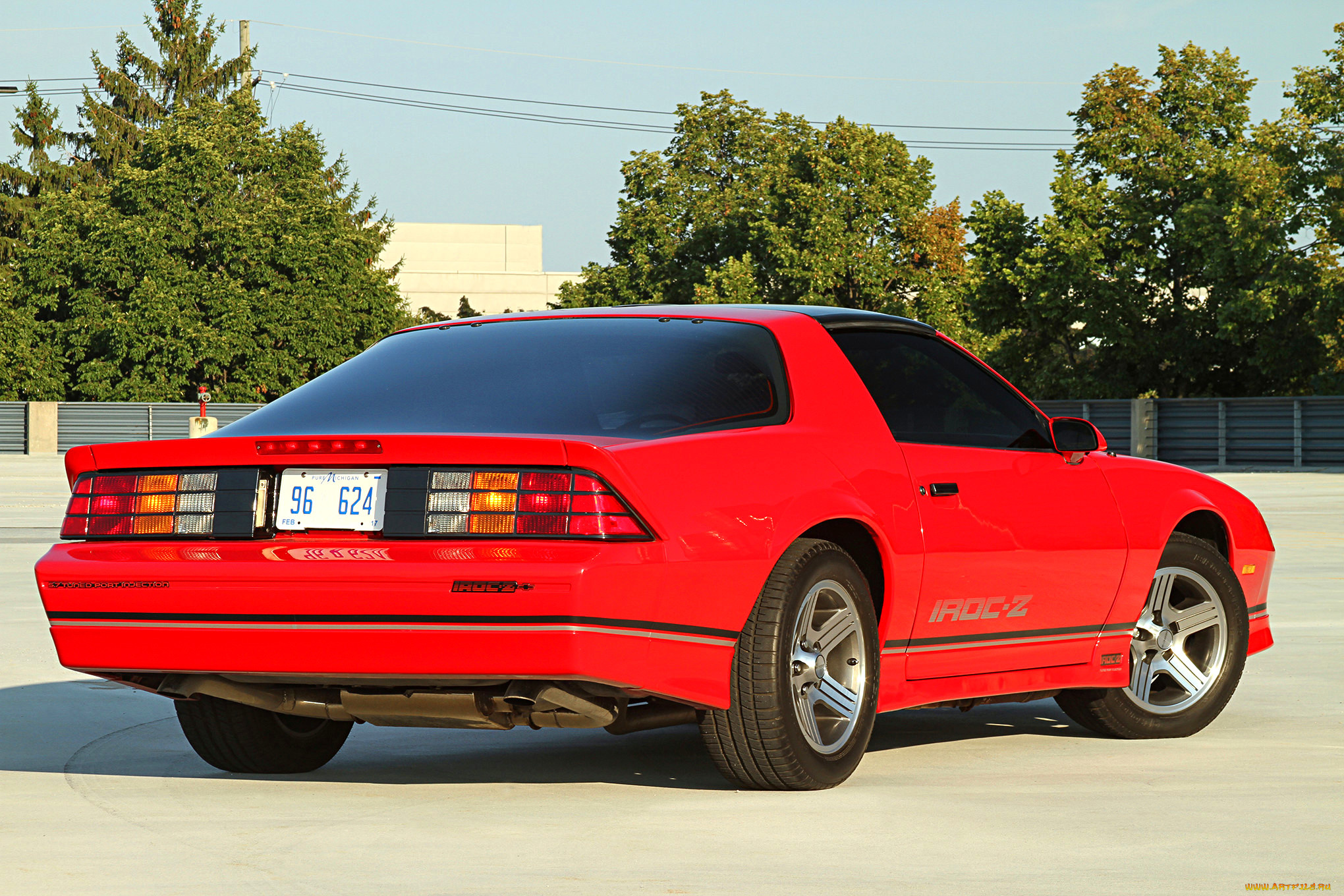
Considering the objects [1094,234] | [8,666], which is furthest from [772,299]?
[8,666]

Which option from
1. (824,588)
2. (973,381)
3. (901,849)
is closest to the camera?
(901,849)

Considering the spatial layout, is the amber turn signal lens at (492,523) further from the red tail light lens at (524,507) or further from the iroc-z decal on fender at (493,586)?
the iroc-z decal on fender at (493,586)

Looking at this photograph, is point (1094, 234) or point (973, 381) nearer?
point (973, 381)

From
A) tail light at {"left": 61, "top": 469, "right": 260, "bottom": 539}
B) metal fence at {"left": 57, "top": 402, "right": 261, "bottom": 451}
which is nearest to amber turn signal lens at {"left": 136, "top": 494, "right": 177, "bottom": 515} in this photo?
tail light at {"left": 61, "top": 469, "right": 260, "bottom": 539}

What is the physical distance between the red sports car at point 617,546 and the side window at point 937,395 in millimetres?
13

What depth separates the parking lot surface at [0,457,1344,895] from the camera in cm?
434

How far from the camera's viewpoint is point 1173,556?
6.87m

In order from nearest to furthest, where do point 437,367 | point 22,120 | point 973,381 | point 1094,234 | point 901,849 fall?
point 901,849 → point 437,367 → point 973,381 → point 1094,234 → point 22,120

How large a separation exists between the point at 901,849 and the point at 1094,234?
168ft

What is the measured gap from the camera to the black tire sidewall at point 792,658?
5.20 m

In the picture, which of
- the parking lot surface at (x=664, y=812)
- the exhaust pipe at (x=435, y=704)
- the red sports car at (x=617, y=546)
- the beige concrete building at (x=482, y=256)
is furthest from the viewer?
the beige concrete building at (x=482, y=256)

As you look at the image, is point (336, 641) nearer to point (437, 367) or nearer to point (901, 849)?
point (437, 367)

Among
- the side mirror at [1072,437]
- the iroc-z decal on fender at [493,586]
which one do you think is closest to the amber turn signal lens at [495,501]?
the iroc-z decal on fender at [493,586]

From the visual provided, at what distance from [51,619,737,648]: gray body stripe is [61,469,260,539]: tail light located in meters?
0.26
